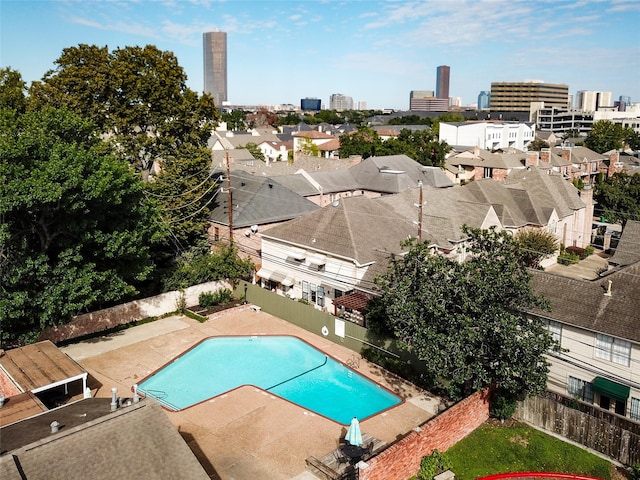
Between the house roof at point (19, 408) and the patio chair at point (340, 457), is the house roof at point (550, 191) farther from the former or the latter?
the house roof at point (19, 408)

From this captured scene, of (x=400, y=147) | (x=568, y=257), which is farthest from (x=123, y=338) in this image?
(x=400, y=147)

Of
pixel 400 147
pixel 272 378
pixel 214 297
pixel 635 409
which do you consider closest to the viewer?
pixel 635 409

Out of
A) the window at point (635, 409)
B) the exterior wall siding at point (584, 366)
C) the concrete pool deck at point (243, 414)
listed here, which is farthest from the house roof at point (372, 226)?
the window at point (635, 409)

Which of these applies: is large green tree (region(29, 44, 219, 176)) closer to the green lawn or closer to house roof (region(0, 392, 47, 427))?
house roof (region(0, 392, 47, 427))

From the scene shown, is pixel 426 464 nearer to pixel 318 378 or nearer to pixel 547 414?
pixel 547 414

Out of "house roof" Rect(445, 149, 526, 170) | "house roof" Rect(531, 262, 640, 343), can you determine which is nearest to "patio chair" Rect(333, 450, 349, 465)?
"house roof" Rect(531, 262, 640, 343)

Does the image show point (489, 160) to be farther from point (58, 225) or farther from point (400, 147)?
point (58, 225)
